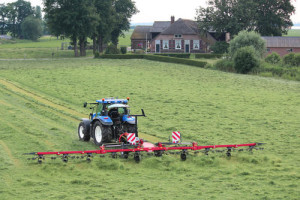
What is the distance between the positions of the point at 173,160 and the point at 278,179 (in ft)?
14.6

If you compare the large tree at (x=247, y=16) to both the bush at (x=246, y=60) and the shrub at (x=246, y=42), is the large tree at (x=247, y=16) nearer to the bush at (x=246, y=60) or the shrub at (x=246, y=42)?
the shrub at (x=246, y=42)

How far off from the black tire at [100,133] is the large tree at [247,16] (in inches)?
2998

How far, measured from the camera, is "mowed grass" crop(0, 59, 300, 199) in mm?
15820

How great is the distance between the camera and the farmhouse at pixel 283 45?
9054cm

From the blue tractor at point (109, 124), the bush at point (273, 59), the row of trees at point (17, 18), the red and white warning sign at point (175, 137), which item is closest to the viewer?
the red and white warning sign at point (175, 137)

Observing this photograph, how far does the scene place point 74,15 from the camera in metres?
86.9

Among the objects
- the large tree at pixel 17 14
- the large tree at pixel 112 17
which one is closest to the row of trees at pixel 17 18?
the large tree at pixel 17 14

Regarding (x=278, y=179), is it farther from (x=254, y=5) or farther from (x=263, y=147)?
(x=254, y=5)

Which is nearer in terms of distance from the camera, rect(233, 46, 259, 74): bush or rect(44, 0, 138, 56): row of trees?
rect(233, 46, 259, 74): bush

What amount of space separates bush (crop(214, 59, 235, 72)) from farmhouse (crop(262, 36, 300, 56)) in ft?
94.0

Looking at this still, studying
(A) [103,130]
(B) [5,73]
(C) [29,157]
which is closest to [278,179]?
(A) [103,130]

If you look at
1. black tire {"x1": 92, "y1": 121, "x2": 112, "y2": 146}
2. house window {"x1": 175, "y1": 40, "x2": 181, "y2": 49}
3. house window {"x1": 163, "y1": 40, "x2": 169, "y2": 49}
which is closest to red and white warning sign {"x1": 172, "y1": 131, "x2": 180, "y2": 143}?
black tire {"x1": 92, "y1": 121, "x2": 112, "y2": 146}

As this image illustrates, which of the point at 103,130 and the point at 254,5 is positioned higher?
the point at 254,5

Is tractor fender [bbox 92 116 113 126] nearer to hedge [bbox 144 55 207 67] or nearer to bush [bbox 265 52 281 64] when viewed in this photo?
hedge [bbox 144 55 207 67]
